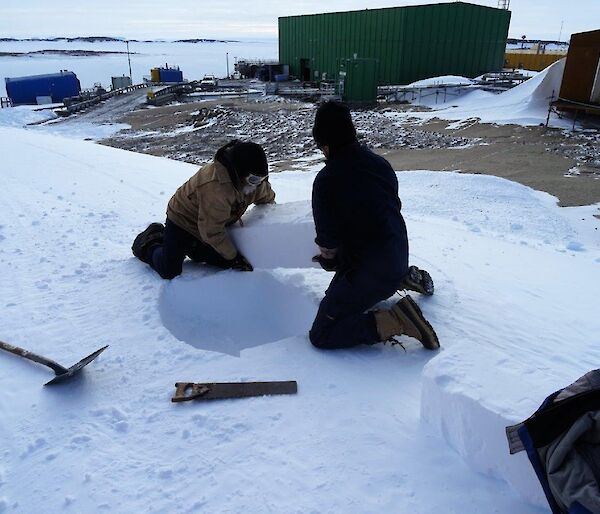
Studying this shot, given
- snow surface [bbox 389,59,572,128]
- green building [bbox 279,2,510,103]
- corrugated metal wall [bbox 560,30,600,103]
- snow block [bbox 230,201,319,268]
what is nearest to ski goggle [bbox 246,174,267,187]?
snow block [bbox 230,201,319,268]

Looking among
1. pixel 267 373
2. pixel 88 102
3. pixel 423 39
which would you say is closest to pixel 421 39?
pixel 423 39

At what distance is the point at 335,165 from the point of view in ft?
9.00

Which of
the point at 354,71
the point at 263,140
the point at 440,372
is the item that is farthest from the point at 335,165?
the point at 354,71

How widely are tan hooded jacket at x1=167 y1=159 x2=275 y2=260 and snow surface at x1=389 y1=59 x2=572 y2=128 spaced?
14163 millimetres

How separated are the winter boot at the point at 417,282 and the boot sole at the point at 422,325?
52 cm

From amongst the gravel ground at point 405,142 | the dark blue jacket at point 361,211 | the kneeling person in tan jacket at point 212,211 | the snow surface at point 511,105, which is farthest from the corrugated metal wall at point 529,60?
the dark blue jacket at point 361,211

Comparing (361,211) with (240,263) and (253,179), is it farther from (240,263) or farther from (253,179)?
(240,263)

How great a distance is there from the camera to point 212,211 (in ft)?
11.7

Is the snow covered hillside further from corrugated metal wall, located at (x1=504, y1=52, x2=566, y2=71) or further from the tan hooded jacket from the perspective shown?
corrugated metal wall, located at (x1=504, y1=52, x2=566, y2=71)

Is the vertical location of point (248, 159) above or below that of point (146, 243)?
above

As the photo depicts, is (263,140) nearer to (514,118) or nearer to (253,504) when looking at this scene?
(514,118)

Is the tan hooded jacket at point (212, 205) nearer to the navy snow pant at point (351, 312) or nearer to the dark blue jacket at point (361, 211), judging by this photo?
the dark blue jacket at point (361, 211)

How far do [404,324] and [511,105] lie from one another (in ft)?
59.6

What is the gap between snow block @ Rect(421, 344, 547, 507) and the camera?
5.87 feet
